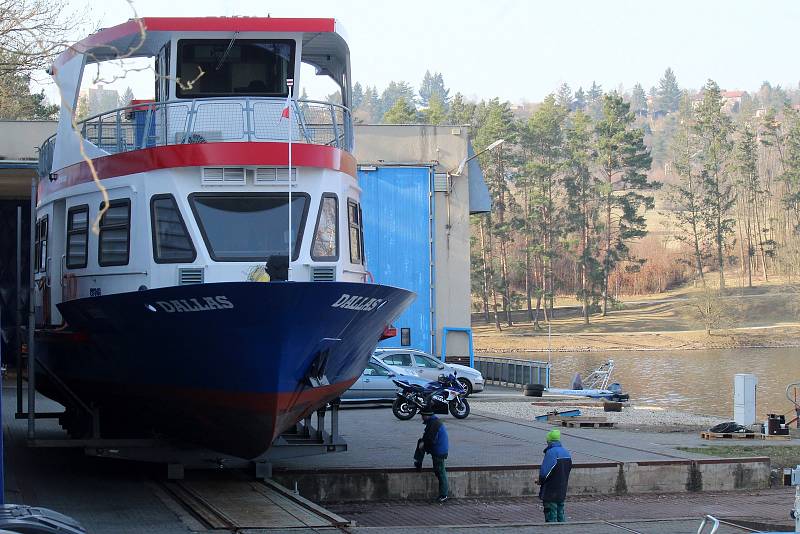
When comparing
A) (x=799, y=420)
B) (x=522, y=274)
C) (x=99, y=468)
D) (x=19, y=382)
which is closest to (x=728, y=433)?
(x=799, y=420)

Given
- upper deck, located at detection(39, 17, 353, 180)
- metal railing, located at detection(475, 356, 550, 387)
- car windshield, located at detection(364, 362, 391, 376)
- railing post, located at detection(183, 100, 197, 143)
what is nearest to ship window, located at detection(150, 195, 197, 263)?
upper deck, located at detection(39, 17, 353, 180)

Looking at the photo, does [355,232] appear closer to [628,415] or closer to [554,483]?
[554,483]

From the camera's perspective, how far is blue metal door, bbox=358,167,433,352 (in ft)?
119

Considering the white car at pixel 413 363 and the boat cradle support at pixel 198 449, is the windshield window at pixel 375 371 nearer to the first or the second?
the white car at pixel 413 363

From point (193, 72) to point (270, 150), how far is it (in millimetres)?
2426

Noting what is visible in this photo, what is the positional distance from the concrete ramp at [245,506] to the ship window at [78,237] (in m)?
3.13

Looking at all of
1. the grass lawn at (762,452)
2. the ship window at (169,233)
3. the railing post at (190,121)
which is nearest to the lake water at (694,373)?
the grass lawn at (762,452)

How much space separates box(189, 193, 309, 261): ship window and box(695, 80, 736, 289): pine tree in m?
82.3

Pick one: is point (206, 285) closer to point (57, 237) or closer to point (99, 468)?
point (57, 237)

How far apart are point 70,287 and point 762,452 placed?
12813mm

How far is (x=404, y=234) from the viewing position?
121ft

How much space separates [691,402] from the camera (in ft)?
133

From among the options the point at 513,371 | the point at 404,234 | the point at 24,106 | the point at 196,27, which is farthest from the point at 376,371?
the point at 24,106

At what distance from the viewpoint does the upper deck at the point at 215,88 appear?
565 inches
